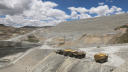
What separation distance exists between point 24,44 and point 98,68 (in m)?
53.2

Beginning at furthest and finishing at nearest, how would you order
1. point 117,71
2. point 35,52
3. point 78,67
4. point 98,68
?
point 35,52 → point 78,67 → point 98,68 → point 117,71

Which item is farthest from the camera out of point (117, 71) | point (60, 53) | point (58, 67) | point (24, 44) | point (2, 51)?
point (24, 44)

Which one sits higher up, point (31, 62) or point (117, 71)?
point (117, 71)

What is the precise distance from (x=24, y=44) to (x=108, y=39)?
48.6 meters

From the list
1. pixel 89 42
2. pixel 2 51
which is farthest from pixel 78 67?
pixel 2 51

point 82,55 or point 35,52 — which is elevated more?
point 82,55

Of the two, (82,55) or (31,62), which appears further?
(31,62)

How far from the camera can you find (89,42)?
1817 inches

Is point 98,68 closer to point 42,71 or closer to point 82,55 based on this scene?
point 82,55

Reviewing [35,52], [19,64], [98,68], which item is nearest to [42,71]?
[98,68]

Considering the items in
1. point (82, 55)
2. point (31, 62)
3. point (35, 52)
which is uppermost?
point (82, 55)

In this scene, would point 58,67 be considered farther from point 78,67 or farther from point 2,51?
point 2,51

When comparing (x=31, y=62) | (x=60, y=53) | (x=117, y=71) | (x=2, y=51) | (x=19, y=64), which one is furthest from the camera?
(x=2, y=51)

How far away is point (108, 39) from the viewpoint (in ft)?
148
